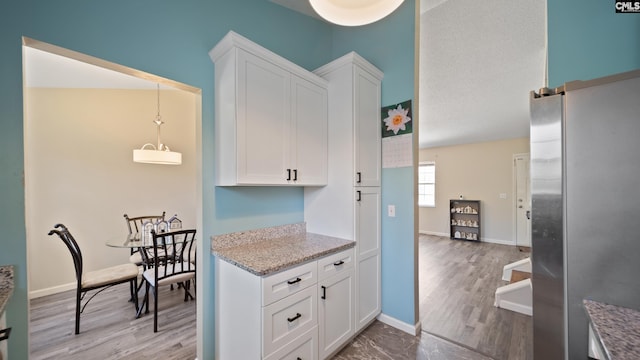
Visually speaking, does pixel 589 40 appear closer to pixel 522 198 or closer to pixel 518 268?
pixel 518 268

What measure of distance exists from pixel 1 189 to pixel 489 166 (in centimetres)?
755

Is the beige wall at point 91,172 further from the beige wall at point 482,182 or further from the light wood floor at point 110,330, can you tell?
the beige wall at point 482,182

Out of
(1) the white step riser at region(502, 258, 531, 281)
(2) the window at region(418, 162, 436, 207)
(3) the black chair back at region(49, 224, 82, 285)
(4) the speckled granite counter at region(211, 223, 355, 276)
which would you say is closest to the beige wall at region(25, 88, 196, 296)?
(3) the black chair back at region(49, 224, 82, 285)

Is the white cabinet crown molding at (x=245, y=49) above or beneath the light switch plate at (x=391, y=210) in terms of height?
above

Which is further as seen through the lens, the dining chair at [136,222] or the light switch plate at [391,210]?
the dining chair at [136,222]

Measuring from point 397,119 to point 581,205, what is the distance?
1.56 metres

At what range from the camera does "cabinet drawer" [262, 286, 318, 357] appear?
1.31 m

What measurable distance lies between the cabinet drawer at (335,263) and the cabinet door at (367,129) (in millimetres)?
592

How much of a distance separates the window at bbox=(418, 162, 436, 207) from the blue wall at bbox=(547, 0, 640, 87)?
19.4 feet

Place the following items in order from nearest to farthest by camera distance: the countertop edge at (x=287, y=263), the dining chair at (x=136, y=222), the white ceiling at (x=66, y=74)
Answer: the countertop edge at (x=287, y=263), the white ceiling at (x=66, y=74), the dining chair at (x=136, y=222)

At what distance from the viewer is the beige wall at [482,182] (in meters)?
5.59

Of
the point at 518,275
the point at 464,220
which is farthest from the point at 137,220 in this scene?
the point at 464,220

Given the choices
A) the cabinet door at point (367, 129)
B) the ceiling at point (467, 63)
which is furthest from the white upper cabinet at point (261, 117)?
the ceiling at point (467, 63)

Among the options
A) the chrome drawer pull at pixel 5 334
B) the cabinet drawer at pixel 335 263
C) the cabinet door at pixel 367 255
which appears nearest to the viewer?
the chrome drawer pull at pixel 5 334
